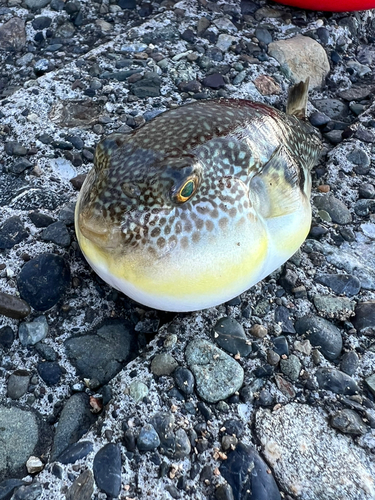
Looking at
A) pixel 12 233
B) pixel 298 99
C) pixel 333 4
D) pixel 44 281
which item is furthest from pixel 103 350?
pixel 333 4

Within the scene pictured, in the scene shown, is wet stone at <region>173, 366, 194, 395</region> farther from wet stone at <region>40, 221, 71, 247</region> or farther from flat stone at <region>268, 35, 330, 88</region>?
flat stone at <region>268, 35, 330, 88</region>

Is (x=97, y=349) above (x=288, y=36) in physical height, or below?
below

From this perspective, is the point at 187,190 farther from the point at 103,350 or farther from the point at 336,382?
the point at 336,382

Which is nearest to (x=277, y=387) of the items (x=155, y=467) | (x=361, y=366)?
(x=361, y=366)

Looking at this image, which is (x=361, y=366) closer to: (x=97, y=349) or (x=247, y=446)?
(x=247, y=446)

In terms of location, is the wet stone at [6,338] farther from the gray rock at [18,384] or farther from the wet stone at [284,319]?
the wet stone at [284,319]
